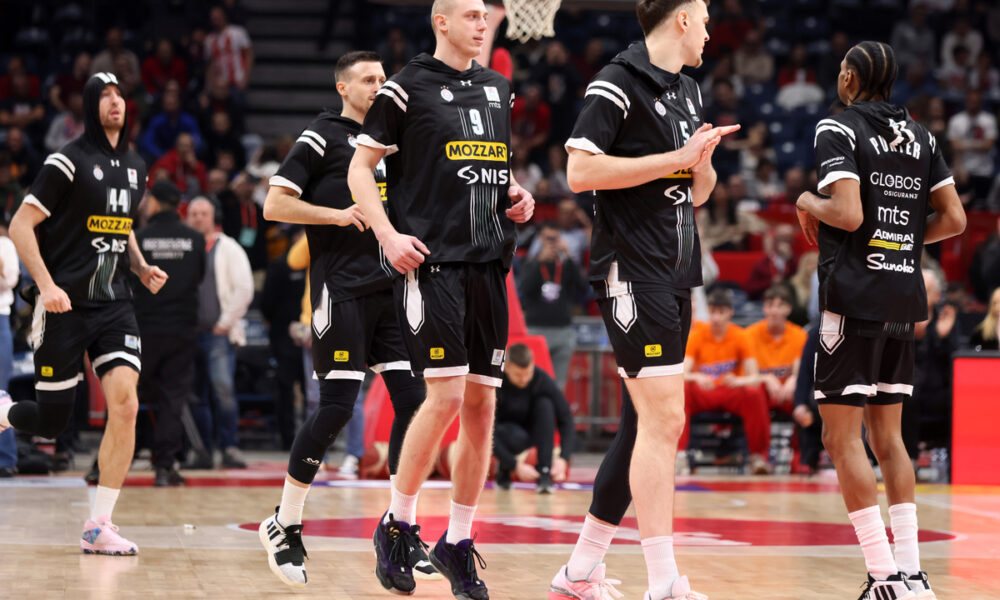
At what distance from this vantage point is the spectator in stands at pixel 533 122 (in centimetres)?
1792

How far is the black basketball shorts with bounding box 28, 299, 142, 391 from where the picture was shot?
6.64m

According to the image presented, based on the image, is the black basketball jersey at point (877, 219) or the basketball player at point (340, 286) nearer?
the black basketball jersey at point (877, 219)

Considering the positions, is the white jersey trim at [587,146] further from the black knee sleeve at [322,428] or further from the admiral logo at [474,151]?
the black knee sleeve at [322,428]

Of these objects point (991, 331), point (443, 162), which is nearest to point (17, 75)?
point (991, 331)

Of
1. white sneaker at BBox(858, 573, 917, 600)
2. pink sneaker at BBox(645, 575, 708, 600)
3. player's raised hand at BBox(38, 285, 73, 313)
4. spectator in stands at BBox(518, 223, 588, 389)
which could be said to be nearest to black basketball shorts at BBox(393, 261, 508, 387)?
pink sneaker at BBox(645, 575, 708, 600)

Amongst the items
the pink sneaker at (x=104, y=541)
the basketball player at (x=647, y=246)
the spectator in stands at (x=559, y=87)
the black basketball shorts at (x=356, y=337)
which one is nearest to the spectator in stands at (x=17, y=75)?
the spectator in stands at (x=559, y=87)

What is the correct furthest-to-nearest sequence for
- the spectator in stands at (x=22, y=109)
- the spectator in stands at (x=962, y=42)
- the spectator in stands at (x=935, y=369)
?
the spectator in stands at (x=962, y=42)
the spectator in stands at (x=22, y=109)
the spectator in stands at (x=935, y=369)

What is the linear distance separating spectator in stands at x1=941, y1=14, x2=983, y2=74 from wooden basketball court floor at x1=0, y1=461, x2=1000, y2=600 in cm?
1082

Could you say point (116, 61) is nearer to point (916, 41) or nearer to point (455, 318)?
point (916, 41)

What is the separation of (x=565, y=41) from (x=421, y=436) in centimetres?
1579

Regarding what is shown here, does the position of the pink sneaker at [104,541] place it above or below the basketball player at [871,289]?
→ below

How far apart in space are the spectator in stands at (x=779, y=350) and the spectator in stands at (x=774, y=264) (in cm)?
203

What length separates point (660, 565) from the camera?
459 centimetres

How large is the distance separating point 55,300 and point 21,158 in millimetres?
10612
